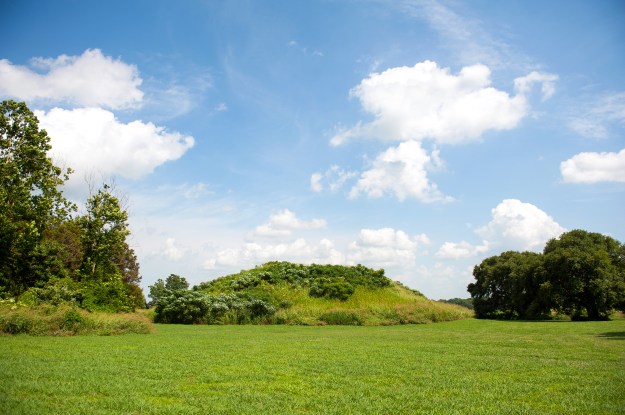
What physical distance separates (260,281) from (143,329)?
15.4m

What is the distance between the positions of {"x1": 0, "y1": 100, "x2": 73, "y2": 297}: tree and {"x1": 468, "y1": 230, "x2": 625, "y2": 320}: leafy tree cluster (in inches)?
1320

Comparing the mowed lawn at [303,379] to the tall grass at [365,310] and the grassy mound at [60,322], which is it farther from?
the tall grass at [365,310]

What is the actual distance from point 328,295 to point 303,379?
22.6 m

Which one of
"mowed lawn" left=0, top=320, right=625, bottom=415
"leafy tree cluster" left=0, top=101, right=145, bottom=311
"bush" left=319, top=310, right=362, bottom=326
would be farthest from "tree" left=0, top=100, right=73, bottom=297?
"bush" left=319, top=310, right=362, bottom=326

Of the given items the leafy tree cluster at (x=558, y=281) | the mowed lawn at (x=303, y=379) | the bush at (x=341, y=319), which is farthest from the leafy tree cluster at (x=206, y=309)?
the leafy tree cluster at (x=558, y=281)

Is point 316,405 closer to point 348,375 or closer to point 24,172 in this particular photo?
point 348,375

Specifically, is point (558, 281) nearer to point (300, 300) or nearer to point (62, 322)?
point (300, 300)

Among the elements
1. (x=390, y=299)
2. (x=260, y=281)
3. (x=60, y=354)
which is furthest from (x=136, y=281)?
(x=60, y=354)

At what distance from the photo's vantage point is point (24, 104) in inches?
942

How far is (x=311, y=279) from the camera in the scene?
34.4 metres

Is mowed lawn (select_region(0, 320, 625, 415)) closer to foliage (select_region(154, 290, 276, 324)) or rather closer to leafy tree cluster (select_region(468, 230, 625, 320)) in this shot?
foliage (select_region(154, 290, 276, 324))

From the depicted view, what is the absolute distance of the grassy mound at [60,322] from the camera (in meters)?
15.2

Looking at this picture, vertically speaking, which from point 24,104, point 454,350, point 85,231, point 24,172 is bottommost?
point 454,350

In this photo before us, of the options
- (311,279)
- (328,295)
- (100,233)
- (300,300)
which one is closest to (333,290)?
(328,295)
